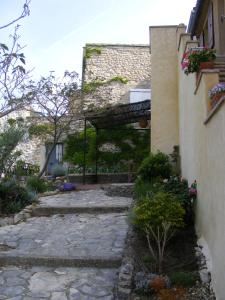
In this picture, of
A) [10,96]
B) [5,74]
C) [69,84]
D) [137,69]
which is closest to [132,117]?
[69,84]

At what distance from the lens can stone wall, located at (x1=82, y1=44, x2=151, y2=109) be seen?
2042cm

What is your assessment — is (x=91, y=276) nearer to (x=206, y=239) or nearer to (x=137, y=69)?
(x=206, y=239)

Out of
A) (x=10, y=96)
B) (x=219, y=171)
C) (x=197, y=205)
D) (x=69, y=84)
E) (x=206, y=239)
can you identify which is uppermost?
(x=69, y=84)

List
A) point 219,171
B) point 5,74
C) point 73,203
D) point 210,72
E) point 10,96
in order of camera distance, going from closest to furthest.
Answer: point 219,171 < point 5,74 < point 210,72 < point 10,96 < point 73,203

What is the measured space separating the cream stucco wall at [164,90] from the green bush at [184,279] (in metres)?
6.92

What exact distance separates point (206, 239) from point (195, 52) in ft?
9.64

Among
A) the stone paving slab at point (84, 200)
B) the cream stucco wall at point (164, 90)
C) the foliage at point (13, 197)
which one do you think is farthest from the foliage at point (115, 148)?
the foliage at point (13, 197)

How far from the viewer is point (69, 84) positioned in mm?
14766

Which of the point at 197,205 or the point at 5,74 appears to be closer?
the point at 5,74

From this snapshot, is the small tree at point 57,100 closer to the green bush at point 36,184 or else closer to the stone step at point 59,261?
the green bush at point 36,184

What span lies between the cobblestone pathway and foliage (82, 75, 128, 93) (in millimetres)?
8181

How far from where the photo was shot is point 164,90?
11383 millimetres

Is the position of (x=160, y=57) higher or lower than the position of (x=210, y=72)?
higher

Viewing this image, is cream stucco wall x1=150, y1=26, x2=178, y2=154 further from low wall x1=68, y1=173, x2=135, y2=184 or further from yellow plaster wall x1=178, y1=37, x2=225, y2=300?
yellow plaster wall x1=178, y1=37, x2=225, y2=300
